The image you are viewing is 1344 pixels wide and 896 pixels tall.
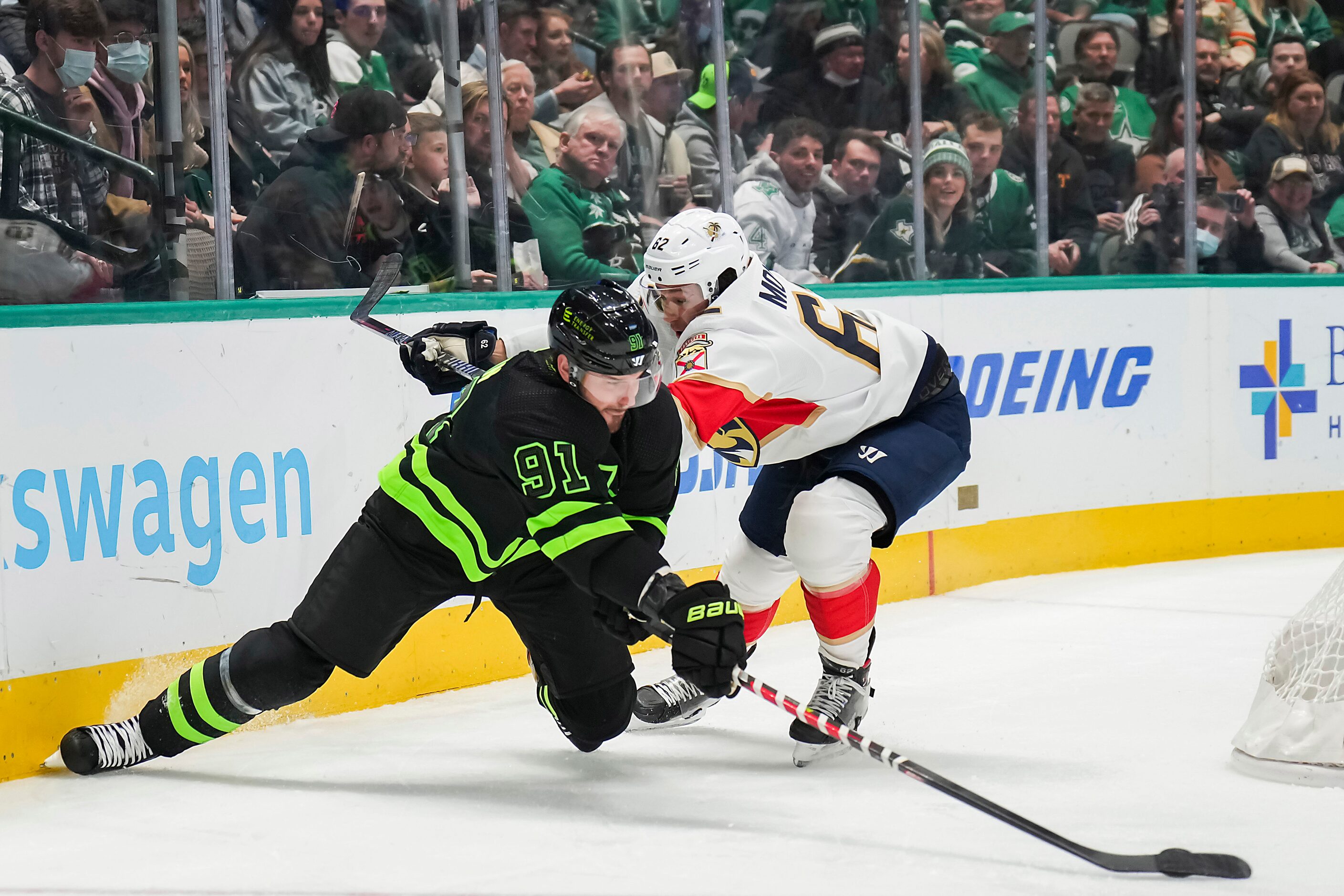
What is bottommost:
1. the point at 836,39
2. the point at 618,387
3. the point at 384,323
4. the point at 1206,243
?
the point at 618,387

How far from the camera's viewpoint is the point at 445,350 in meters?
2.88

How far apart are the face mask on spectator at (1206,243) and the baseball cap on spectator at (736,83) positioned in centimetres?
192

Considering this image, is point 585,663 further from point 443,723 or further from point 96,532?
point 96,532

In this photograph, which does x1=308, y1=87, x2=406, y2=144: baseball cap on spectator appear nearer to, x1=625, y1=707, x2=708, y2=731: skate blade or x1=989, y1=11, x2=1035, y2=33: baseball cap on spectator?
x1=625, y1=707, x2=708, y2=731: skate blade

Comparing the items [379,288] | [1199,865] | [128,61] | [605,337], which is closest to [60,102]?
[128,61]

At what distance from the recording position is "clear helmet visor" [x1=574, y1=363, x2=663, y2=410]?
2361mm

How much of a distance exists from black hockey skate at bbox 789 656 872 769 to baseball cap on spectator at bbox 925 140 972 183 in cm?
259

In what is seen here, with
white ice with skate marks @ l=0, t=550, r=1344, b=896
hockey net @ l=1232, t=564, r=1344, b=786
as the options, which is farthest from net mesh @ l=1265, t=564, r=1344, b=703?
white ice with skate marks @ l=0, t=550, r=1344, b=896

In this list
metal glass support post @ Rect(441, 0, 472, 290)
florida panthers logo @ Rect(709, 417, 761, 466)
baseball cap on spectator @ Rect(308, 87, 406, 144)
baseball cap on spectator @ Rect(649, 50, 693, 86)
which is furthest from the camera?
baseball cap on spectator @ Rect(649, 50, 693, 86)

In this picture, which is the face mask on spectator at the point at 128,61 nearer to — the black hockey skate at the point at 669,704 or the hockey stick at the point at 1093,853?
the black hockey skate at the point at 669,704

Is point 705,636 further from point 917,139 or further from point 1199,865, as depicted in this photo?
point 917,139

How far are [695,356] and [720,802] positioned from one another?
808 millimetres

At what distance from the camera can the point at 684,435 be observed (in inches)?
102

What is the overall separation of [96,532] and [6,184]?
76cm
